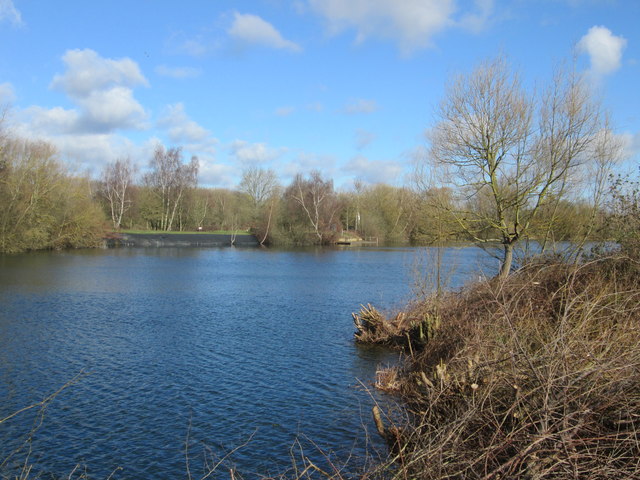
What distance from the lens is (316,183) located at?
7631cm

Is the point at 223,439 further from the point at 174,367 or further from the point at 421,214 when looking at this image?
the point at 421,214

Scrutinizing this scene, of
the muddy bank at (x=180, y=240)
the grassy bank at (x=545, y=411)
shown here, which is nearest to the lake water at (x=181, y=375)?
the grassy bank at (x=545, y=411)

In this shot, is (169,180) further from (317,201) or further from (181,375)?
(181,375)

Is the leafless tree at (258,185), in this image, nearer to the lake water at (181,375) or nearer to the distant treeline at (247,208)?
the distant treeline at (247,208)

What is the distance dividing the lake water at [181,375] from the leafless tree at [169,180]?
193ft

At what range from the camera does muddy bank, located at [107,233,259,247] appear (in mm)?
68938

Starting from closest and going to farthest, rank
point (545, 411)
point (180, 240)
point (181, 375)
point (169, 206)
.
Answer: point (545, 411), point (181, 375), point (180, 240), point (169, 206)

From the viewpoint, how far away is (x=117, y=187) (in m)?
83.6

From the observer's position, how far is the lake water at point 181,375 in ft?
29.5

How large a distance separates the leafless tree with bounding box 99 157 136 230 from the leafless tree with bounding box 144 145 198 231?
3.72 m

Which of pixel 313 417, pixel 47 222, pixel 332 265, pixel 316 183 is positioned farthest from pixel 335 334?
pixel 316 183

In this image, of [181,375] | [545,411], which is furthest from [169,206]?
[545,411]

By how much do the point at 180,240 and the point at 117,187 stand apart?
696 inches

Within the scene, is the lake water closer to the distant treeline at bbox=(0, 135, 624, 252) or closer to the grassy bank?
the grassy bank
